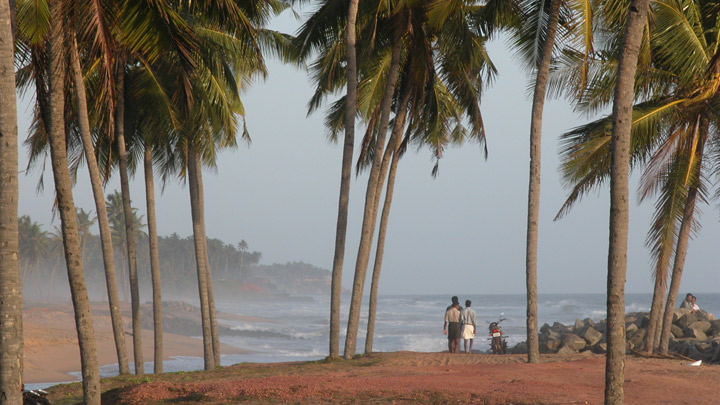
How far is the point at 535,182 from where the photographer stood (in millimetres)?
13219

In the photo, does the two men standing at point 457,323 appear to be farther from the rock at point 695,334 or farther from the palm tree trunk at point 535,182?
the rock at point 695,334

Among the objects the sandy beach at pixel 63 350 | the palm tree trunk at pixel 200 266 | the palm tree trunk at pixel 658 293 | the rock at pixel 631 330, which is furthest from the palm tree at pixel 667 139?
the sandy beach at pixel 63 350

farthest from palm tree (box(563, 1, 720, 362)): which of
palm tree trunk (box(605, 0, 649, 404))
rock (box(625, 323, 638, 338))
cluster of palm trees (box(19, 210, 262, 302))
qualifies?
cluster of palm trees (box(19, 210, 262, 302))

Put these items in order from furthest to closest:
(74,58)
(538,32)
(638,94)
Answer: (638,94)
(538,32)
(74,58)

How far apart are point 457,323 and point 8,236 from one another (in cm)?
1470

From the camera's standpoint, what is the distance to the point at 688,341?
18.4 meters

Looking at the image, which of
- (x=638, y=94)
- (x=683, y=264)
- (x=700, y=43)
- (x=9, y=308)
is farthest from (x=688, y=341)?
(x=9, y=308)

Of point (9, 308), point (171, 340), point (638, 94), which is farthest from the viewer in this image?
point (171, 340)

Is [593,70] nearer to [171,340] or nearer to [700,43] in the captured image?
[700,43]

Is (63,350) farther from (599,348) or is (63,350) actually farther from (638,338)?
(638,338)

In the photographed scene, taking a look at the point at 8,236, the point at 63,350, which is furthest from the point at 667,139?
the point at 63,350

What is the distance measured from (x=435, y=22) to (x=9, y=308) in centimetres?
1013

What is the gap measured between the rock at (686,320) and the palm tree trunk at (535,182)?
9.29 metres

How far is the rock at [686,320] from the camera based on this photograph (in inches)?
799
